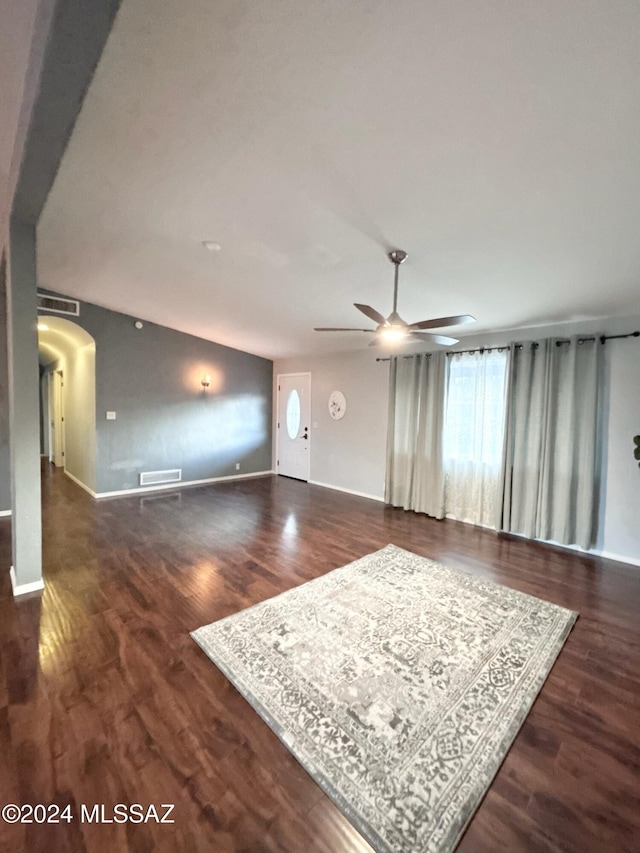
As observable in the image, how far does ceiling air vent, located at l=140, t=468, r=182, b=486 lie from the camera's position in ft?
18.8

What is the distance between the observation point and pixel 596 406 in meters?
3.57

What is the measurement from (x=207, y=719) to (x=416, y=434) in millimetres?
4061

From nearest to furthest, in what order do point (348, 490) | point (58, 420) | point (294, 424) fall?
point (348, 490) → point (294, 424) → point (58, 420)

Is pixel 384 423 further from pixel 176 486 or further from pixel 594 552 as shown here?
pixel 176 486

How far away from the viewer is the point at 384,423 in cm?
552

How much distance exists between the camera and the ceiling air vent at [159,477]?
18.8 feet

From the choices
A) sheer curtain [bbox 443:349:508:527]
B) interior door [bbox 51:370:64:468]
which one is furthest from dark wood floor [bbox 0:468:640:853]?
interior door [bbox 51:370:64:468]

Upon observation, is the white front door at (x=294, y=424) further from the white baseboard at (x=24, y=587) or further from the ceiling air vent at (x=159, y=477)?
the white baseboard at (x=24, y=587)

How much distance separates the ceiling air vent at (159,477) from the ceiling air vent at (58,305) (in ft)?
8.60

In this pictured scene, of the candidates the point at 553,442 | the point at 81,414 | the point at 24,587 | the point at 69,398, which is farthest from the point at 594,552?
the point at 69,398

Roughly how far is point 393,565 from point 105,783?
8.23 feet

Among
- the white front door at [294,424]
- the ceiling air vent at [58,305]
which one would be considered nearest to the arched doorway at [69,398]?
the ceiling air vent at [58,305]

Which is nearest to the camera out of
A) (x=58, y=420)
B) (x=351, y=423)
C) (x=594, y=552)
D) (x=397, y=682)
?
(x=397, y=682)

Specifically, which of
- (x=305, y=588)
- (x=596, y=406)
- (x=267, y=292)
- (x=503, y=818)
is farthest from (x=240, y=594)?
(x=596, y=406)
